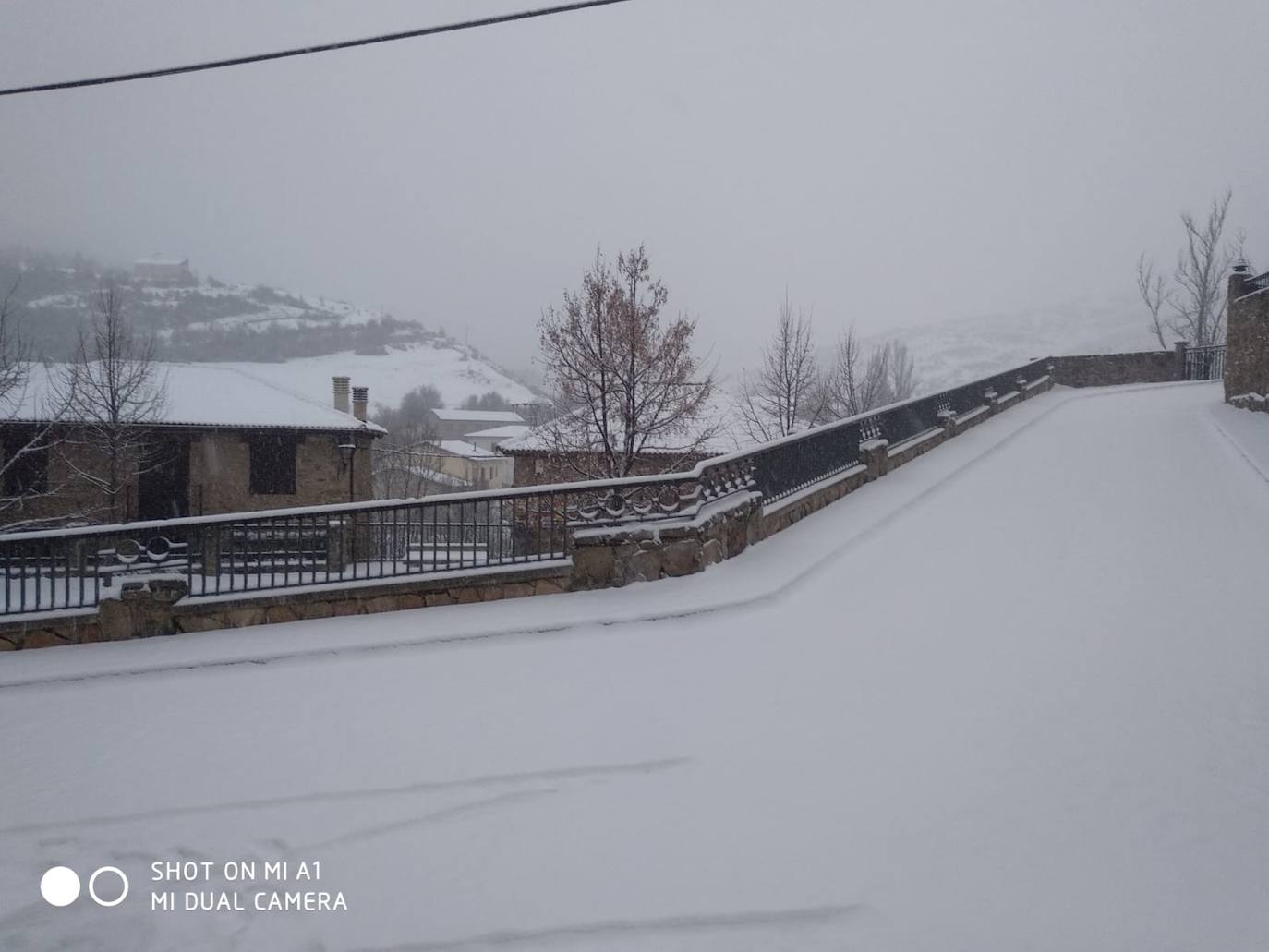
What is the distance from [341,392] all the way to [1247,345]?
1268 inches

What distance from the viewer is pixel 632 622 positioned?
8.62m

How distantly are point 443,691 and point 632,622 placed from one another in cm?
224

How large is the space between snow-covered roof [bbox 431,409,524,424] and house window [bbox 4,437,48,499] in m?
92.7

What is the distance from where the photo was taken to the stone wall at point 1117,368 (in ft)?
113

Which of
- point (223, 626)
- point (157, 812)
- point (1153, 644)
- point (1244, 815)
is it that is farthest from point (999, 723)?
point (223, 626)

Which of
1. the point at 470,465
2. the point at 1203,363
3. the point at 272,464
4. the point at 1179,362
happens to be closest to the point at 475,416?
the point at 470,465

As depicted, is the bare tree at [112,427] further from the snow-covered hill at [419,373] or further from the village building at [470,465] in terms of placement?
the snow-covered hill at [419,373]

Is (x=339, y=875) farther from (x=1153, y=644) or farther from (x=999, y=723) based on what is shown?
(x=1153, y=644)

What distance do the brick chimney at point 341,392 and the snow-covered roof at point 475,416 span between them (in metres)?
82.7

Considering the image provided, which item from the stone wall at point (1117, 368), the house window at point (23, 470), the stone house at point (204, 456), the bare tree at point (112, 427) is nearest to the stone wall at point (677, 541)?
the bare tree at point (112, 427)

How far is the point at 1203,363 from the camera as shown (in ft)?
114

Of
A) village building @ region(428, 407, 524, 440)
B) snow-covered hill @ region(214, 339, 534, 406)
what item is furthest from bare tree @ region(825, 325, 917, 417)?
snow-covered hill @ region(214, 339, 534, 406)

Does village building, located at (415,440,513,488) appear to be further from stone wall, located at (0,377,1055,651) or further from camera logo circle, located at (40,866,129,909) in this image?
camera logo circle, located at (40,866,129,909)

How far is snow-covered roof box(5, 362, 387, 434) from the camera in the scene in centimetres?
2692
